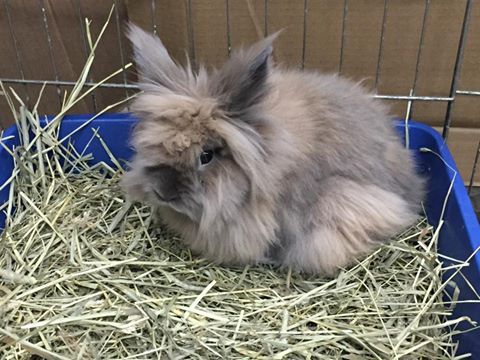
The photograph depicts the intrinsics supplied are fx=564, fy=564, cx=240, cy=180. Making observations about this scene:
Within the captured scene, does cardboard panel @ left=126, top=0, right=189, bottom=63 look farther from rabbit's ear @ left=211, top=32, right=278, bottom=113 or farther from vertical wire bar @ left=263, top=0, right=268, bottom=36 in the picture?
rabbit's ear @ left=211, top=32, right=278, bottom=113

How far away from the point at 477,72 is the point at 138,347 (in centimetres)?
132

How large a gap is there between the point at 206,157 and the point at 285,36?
0.80m

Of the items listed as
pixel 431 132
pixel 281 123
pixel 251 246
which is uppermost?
pixel 281 123

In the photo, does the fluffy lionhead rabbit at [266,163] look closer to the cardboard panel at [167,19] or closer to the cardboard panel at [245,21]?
the cardboard panel at [245,21]

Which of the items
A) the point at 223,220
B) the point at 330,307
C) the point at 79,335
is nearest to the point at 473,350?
the point at 330,307

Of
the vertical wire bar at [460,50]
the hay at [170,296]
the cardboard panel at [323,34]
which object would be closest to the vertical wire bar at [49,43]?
the hay at [170,296]

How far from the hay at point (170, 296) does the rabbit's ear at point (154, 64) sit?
17.1 inches

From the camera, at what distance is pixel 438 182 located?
4.99ft

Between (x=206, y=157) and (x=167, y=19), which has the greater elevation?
(x=167, y=19)

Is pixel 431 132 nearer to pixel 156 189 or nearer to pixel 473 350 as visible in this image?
pixel 473 350

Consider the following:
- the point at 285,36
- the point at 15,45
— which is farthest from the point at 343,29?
the point at 15,45

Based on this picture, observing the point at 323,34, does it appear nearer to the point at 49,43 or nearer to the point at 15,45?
the point at 49,43

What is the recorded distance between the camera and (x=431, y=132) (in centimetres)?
159

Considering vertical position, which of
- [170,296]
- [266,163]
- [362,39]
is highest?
[362,39]
